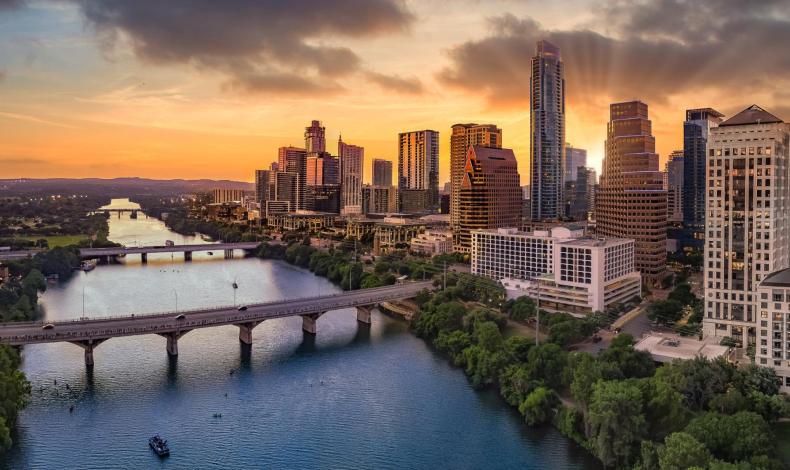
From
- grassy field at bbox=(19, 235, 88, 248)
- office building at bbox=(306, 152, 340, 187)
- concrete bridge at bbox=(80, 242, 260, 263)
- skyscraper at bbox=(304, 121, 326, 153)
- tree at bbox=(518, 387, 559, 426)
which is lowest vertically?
tree at bbox=(518, 387, 559, 426)

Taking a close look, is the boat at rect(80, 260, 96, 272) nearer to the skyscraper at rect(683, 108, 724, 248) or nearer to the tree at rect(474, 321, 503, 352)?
the tree at rect(474, 321, 503, 352)

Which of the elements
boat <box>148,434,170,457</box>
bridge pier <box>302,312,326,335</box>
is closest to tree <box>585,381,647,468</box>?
boat <box>148,434,170,457</box>

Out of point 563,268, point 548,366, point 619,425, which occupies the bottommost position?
point 619,425

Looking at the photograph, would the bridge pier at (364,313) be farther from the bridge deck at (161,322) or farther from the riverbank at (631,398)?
the riverbank at (631,398)

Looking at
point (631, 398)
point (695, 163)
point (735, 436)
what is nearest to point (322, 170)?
point (695, 163)

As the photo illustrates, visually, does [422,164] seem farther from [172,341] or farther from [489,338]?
[489,338]

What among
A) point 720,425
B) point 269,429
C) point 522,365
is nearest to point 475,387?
point 522,365
